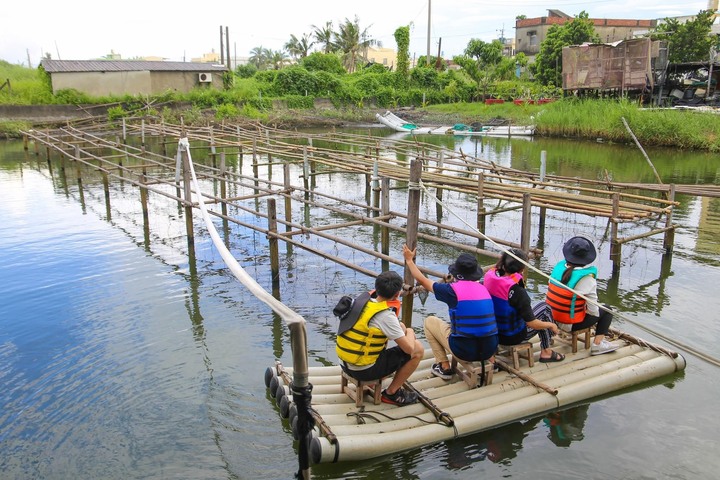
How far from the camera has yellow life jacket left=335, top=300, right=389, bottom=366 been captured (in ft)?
16.9

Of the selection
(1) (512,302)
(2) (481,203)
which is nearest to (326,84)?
(2) (481,203)

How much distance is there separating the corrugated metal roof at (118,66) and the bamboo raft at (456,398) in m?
37.0

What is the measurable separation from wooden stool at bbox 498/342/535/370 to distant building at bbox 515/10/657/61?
193 ft

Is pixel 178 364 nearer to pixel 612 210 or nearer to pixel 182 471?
pixel 182 471

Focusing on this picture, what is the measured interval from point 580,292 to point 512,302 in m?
0.98

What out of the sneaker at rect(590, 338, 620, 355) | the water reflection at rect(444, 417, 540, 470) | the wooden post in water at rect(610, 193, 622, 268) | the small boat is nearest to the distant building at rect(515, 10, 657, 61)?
the small boat

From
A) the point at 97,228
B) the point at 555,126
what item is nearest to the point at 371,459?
the point at 97,228

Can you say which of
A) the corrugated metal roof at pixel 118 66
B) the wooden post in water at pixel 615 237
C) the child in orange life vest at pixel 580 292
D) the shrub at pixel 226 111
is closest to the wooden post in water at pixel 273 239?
the child in orange life vest at pixel 580 292

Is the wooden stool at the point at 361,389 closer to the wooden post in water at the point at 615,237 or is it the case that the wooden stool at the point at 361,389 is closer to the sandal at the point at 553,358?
the sandal at the point at 553,358

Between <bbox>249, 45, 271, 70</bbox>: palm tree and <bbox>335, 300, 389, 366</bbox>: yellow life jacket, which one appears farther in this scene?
<bbox>249, 45, 271, 70</bbox>: palm tree

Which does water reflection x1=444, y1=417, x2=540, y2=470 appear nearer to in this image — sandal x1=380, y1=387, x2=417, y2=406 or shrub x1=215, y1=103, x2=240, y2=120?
sandal x1=380, y1=387, x2=417, y2=406

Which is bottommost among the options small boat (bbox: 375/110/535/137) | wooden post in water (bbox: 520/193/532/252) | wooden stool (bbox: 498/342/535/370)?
wooden stool (bbox: 498/342/535/370)

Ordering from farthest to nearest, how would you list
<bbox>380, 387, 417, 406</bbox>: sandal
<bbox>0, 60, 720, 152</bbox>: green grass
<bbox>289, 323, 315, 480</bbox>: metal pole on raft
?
<bbox>0, 60, 720, 152</bbox>: green grass < <bbox>380, 387, 417, 406</bbox>: sandal < <bbox>289, 323, 315, 480</bbox>: metal pole on raft

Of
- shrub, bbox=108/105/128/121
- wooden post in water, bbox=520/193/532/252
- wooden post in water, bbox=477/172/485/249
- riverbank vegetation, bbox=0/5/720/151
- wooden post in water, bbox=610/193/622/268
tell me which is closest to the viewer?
wooden post in water, bbox=520/193/532/252
